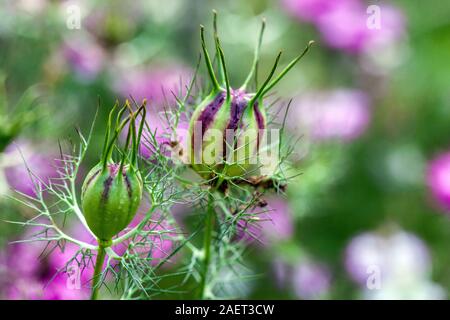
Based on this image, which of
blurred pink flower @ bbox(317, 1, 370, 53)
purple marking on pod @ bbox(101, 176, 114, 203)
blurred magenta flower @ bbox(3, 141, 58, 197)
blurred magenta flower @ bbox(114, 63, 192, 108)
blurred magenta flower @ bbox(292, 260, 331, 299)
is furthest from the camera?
blurred pink flower @ bbox(317, 1, 370, 53)

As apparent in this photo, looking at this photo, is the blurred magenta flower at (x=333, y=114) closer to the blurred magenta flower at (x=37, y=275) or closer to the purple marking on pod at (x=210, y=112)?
the blurred magenta flower at (x=37, y=275)

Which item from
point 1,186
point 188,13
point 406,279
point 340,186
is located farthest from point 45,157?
point 188,13

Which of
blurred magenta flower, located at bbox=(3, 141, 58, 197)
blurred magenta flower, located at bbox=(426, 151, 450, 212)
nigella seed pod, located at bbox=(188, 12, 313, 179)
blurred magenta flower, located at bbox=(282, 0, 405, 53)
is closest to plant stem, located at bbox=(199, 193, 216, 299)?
nigella seed pod, located at bbox=(188, 12, 313, 179)

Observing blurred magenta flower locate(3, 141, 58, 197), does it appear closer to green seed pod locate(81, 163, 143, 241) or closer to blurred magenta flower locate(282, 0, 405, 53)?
green seed pod locate(81, 163, 143, 241)

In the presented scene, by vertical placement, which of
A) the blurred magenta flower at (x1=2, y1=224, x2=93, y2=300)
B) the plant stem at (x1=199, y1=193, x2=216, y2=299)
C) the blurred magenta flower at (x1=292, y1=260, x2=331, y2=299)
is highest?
the plant stem at (x1=199, y1=193, x2=216, y2=299)

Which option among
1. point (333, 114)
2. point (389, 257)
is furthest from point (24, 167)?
point (333, 114)

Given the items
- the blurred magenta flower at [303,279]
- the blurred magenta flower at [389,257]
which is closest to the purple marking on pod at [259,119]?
the blurred magenta flower at [303,279]
